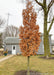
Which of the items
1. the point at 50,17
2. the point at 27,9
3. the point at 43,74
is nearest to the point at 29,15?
the point at 27,9

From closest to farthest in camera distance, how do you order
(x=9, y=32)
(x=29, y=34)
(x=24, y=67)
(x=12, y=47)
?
(x=29, y=34), (x=24, y=67), (x=12, y=47), (x=9, y=32)

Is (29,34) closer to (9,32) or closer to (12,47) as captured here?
(12,47)

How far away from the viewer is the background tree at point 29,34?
6.03m

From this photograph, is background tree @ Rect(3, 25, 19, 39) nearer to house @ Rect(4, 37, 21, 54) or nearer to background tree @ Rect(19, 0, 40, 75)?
house @ Rect(4, 37, 21, 54)

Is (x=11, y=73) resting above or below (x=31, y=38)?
below

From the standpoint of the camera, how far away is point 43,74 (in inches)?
256

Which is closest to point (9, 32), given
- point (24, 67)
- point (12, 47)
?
point (12, 47)

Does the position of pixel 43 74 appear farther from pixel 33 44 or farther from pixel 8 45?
pixel 8 45

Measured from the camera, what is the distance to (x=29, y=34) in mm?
6137

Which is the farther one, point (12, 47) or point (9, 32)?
point (9, 32)

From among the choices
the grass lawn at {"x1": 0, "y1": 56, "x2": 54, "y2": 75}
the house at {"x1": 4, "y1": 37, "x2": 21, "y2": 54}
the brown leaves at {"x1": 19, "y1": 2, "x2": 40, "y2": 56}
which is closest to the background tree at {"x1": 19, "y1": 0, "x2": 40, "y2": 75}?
the brown leaves at {"x1": 19, "y1": 2, "x2": 40, "y2": 56}

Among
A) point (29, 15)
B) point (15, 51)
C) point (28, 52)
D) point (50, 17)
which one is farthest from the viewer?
point (15, 51)

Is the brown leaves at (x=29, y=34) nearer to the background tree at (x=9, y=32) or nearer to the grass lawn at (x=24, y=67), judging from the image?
the grass lawn at (x=24, y=67)

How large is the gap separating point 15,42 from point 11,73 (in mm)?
16378
